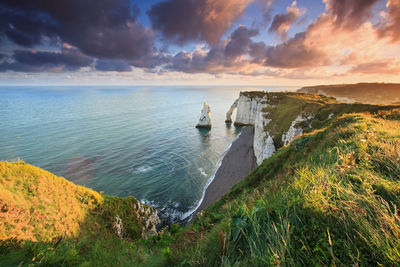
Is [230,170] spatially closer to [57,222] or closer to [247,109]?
[57,222]

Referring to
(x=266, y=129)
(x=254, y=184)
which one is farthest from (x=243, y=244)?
(x=266, y=129)

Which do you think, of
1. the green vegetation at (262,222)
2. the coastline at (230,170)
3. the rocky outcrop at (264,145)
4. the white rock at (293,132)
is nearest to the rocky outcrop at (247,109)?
the coastline at (230,170)

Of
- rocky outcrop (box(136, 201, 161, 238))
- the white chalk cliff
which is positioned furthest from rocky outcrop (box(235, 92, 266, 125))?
rocky outcrop (box(136, 201, 161, 238))

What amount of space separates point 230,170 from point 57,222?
2842 centimetres

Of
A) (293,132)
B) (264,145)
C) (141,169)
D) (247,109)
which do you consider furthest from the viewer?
(247,109)

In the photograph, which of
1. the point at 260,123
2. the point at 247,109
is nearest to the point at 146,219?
the point at 260,123

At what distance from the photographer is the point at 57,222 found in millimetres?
8664

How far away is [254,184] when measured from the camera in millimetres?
15289

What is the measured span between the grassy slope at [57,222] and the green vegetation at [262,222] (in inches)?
1.7

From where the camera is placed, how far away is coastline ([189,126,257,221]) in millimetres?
25156

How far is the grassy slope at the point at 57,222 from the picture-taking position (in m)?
5.61

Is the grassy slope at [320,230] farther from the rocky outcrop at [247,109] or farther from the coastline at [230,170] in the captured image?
the rocky outcrop at [247,109]

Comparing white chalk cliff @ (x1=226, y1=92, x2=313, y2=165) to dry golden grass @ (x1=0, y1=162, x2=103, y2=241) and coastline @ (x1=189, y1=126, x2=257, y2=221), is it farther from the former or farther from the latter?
dry golden grass @ (x1=0, y1=162, x2=103, y2=241)

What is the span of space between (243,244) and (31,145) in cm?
5371
